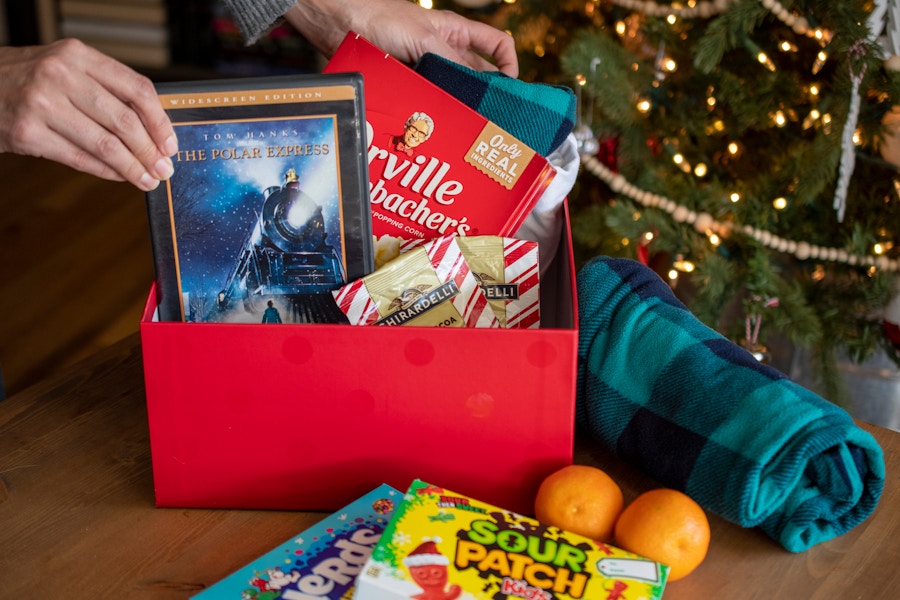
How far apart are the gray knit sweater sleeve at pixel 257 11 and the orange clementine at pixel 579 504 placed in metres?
0.68

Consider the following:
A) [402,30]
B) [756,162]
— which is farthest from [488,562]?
[756,162]

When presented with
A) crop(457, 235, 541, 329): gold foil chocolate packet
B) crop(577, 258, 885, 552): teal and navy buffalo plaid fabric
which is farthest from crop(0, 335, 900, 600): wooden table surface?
crop(457, 235, 541, 329): gold foil chocolate packet

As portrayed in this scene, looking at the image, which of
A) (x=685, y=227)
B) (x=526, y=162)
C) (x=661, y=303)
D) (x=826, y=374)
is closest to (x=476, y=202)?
(x=526, y=162)

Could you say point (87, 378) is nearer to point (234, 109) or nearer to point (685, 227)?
point (234, 109)

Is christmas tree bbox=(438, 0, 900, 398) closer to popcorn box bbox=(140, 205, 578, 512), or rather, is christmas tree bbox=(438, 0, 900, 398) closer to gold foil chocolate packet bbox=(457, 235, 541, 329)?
gold foil chocolate packet bbox=(457, 235, 541, 329)

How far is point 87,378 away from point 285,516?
34 cm

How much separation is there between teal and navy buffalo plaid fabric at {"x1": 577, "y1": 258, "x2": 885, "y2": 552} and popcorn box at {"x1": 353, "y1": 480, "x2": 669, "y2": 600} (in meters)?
0.13

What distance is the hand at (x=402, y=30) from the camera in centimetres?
107

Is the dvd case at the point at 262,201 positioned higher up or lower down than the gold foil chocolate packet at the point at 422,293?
higher up

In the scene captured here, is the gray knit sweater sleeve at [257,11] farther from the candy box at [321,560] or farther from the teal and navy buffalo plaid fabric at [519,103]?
the candy box at [321,560]

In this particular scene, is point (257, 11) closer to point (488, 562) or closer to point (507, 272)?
point (507, 272)

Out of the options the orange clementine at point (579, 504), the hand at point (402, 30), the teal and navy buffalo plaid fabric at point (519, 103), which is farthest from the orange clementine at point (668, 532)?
the hand at point (402, 30)

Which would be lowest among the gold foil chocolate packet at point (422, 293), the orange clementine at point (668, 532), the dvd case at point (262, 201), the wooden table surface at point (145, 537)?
the wooden table surface at point (145, 537)

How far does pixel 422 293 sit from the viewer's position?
808 mm
